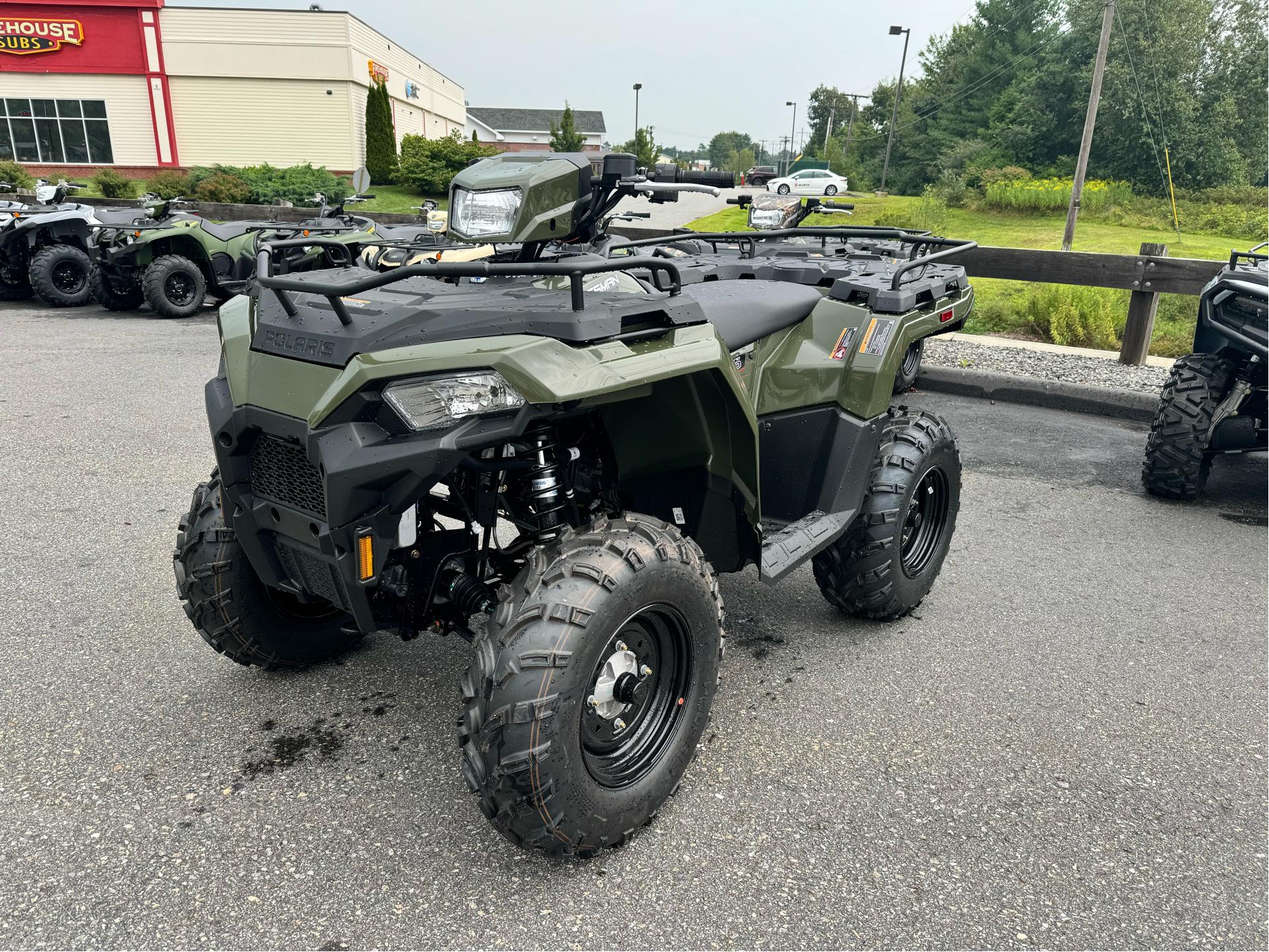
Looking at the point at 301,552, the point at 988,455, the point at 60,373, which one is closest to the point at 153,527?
the point at 301,552

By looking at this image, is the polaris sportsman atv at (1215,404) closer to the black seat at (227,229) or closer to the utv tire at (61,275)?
the black seat at (227,229)

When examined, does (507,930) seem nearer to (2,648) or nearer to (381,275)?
(381,275)

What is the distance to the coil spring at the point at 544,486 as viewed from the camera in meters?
2.32

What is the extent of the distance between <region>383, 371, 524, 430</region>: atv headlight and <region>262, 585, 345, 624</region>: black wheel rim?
3.64ft

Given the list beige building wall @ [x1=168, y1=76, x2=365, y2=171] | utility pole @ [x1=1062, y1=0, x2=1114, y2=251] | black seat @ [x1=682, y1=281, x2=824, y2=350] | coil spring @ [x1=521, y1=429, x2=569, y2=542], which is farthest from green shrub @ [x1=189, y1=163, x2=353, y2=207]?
coil spring @ [x1=521, y1=429, x2=569, y2=542]

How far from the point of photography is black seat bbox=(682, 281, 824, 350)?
9.93ft

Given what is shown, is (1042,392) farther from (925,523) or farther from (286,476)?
(286,476)

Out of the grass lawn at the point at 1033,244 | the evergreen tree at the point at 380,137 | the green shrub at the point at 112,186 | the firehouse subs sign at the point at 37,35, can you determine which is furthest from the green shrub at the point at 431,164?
the firehouse subs sign at the point at 37,35

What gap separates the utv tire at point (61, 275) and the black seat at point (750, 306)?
11779mm

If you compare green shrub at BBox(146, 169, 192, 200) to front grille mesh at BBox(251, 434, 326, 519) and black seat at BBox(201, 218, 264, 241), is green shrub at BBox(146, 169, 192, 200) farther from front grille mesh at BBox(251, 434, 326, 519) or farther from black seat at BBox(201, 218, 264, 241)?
front grille mesh at BBox(251, 434, 326, 519)

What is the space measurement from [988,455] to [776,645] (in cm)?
339

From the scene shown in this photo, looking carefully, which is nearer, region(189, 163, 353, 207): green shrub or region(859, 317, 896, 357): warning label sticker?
region(859, 317, 896, 357): warning label sticker

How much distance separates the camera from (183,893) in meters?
2.15

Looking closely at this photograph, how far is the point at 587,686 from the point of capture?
213 cm
